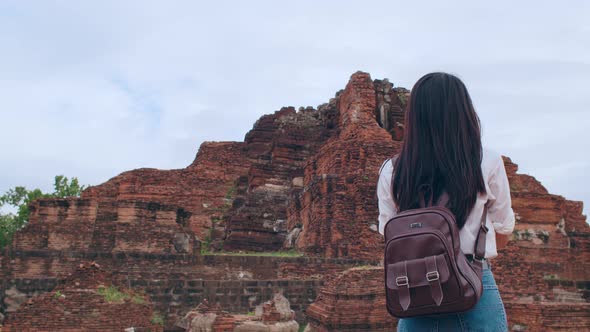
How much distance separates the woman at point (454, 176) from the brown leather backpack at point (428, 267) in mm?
110

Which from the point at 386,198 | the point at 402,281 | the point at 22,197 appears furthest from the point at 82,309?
the point at 22,197

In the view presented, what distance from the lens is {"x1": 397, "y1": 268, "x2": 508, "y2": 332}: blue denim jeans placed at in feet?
6.62

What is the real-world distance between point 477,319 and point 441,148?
2.23 feet

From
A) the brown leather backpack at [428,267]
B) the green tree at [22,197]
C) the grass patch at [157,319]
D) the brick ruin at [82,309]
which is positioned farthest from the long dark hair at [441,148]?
the green tree at [22,197]

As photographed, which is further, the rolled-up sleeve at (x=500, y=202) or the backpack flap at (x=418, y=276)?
the rolled-up sleeve at (x=500, y=202)

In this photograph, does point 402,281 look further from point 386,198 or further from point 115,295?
point 115,295

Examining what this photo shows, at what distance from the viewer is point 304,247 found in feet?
56.7

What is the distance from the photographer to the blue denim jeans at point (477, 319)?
2018 millimetres

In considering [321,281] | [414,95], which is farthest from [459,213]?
[321,281]

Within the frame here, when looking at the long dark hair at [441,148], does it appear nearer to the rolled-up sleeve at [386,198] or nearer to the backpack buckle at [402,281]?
the rolled-up sleeve at [386,198]

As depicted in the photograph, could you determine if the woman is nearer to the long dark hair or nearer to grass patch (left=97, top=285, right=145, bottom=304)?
the long dark hair

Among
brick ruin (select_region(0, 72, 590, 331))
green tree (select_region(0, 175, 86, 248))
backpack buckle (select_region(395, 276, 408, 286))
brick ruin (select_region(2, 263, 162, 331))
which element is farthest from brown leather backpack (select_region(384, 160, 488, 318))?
green tree (select_region(0, 175, 86, 248))

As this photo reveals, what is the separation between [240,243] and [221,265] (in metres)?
4.56

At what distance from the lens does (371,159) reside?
16.9 metres
